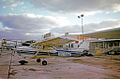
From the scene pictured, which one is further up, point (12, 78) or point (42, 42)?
point (42, 42)

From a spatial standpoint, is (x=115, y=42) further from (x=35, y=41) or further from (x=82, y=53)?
(x=35, y=41)

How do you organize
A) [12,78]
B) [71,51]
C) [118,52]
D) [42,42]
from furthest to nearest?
[118,52]
[71,51]
[42,42]
[12,78]

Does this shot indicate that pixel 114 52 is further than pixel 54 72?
Yes

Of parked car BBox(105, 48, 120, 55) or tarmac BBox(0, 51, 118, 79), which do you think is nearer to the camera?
tarmac BBox(0, 51, 118, 79)

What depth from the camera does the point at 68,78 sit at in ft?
13.8

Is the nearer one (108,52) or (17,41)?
(17,41)

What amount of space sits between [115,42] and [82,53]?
1076 cm

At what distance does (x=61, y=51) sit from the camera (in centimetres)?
1634

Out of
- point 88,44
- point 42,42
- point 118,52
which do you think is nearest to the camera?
point 42,42

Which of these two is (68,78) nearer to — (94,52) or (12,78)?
(12,78)

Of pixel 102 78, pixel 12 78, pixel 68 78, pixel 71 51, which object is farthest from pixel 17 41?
pixel 71 51

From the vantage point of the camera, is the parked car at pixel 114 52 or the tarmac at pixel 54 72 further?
the parked car at pixel 114 52

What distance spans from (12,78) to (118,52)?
21.0 metres

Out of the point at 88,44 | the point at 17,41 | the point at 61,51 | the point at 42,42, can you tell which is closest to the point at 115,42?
the point at 88,44
